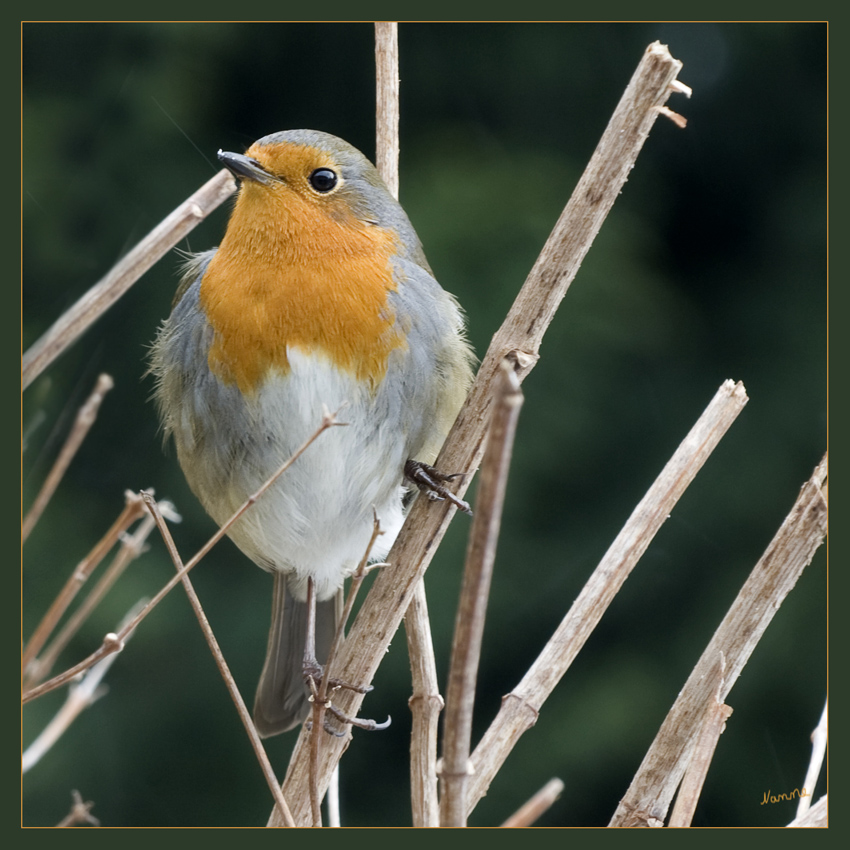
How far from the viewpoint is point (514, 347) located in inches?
59.5

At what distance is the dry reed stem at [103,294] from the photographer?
1.15 m

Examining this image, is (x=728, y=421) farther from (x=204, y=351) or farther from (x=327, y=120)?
(x=327, y=120)

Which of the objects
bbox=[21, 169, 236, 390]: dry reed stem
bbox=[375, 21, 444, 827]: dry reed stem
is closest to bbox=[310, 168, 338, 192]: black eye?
bbox=[375, 21, 444, 827]: dry reed stem

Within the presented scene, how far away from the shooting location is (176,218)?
129 centimetres

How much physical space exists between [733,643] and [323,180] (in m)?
1.13

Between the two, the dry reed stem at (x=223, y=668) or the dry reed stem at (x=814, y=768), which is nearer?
the dry reed stem at (x=223, y=668)

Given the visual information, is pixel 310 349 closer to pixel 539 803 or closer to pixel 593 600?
pixel 593 600

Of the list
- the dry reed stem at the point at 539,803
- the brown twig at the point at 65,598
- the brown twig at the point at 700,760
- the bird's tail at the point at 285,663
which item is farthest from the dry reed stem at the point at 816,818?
the bird's tail at the point at 285,663

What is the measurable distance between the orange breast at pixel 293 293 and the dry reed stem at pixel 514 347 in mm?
318

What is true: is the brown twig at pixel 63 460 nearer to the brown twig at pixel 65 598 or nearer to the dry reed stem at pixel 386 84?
the brown twig at pixel 65 598

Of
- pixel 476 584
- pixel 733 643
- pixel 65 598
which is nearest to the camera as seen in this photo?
pixel 476 584

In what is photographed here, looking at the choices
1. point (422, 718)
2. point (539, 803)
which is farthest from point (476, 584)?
point (422, 718)

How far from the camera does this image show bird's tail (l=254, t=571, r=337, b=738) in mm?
2213

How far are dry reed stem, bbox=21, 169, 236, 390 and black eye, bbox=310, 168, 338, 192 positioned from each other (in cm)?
55
